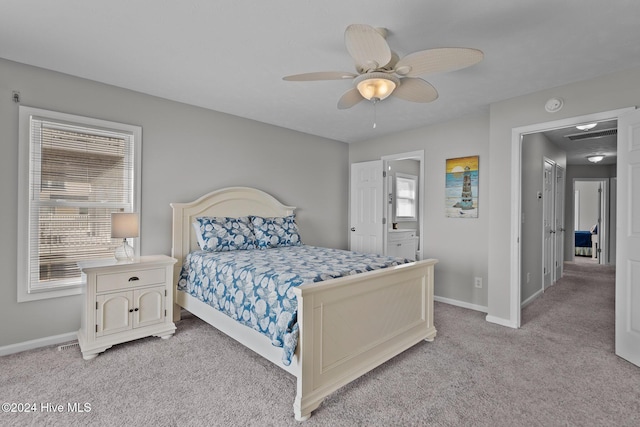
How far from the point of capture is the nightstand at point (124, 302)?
8.52ft

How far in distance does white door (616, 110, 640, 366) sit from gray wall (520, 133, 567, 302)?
125 cm

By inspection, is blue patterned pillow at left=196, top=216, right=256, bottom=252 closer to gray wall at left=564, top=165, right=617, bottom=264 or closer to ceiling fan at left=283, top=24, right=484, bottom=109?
ceiling fan at left=283, top=24, right=484, bottom=109

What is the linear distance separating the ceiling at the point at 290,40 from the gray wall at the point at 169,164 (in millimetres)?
157

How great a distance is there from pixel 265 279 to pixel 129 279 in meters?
1.39

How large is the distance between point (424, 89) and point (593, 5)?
3.27 ft

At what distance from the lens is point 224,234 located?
3.45 metres

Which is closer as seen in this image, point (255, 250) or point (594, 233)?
point (255, 250)

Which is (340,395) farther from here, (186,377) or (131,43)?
(131,43)

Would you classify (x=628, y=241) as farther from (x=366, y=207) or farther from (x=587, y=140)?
(x=587, y=140)

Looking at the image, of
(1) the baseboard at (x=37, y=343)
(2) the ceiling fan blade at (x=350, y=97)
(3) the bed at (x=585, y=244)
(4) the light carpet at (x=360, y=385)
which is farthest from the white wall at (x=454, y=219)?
(3) the bed at (x=585, y=244)

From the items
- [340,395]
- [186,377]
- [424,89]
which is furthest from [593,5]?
[186,377]

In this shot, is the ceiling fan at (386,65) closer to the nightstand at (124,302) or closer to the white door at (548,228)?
the nightstand at (124,302)

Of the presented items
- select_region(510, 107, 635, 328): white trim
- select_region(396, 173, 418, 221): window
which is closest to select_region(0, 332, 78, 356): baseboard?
select_region(510, 107, 635, 328): white trim

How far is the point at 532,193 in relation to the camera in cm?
431
